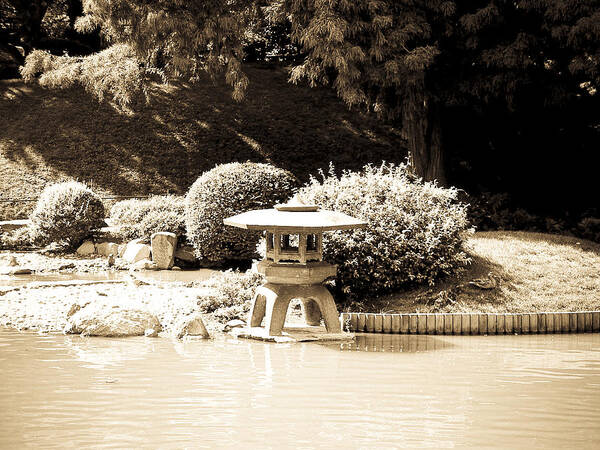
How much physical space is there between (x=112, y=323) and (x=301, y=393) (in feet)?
11.2

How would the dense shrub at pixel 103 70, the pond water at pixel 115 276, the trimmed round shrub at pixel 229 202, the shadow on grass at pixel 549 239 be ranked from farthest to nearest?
the dense shrub at pixel 103 70 → the trimmed round shrub at pixel 229 202 → the pond water at pixel 115 276 → the shadow on grass at pixel 549 239

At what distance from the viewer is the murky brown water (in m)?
6.29

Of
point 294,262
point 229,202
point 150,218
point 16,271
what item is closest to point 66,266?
point 16,271

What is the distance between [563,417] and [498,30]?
11256mm

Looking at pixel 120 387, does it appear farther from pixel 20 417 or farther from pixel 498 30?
pixel 498 30

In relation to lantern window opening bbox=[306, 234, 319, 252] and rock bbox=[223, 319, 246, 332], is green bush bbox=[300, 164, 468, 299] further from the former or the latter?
rock bbox=[223, 319, 246, 332]

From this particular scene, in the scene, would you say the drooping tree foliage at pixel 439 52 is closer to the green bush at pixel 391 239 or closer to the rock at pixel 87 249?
the green bush at pixel 391 239

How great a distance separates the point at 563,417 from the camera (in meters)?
6.86

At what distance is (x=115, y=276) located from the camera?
1454 cm

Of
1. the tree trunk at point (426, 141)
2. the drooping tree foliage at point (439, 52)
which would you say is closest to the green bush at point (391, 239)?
the drooping tree foliage at point (439, 52)

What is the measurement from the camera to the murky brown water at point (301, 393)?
629cm

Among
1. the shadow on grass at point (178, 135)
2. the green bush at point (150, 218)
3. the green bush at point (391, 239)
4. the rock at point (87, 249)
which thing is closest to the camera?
the green bush at point (391, 239)

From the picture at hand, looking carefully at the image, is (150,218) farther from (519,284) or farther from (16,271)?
(519,284)

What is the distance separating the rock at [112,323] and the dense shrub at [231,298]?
998 mm
